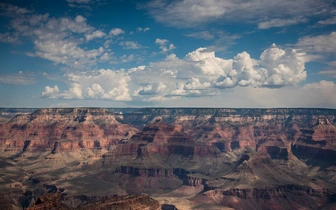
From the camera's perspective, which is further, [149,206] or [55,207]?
[149,206]

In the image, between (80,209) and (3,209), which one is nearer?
(80,209)

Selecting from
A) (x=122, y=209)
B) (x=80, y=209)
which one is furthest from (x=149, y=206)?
(x=80, y=209)

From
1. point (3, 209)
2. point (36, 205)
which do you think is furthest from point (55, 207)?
point (3, 209)

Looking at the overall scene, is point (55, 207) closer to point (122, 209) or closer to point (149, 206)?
point (122, 209)

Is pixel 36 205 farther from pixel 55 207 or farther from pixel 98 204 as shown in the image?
pixel 98 204

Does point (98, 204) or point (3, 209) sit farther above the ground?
point (98, 204)

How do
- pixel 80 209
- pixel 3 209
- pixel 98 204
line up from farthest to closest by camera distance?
pixel 3 209 < pixel 98 204 < pixel 80 209

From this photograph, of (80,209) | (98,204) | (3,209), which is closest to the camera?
(80,209)

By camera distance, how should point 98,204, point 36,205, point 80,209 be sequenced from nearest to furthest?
point 36,205
point 80,209
point 98,204

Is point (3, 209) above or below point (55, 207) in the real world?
below
